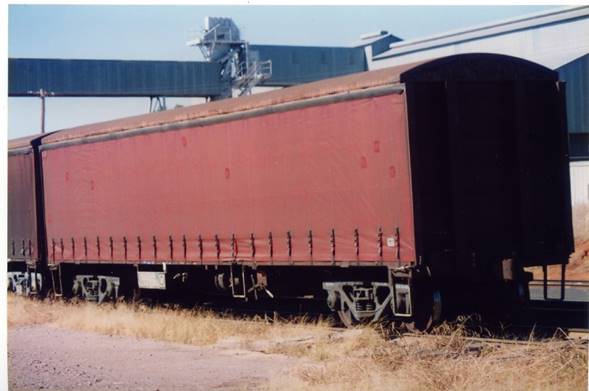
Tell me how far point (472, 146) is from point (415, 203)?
1423mm

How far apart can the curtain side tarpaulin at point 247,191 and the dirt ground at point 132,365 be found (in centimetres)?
232

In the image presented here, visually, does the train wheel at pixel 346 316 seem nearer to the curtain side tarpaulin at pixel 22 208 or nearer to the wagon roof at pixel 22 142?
the curtain side tarpaulin at pixel 22 208

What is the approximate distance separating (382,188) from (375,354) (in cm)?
293

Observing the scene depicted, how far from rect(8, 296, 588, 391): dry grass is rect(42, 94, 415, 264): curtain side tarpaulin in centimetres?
118

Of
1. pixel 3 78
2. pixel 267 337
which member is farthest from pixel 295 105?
pixel 3 78

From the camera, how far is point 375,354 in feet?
36.0

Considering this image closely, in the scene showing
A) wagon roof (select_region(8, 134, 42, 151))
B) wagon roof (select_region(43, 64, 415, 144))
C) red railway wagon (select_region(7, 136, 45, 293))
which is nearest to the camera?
wagon roof (select_region(43, 64, 415, 144))

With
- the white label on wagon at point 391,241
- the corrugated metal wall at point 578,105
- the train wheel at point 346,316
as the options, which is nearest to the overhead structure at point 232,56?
the corrugated metal wall at point 578,105

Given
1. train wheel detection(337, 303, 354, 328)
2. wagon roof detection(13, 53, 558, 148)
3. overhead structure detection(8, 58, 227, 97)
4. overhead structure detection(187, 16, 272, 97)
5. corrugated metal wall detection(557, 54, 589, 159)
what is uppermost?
overhead structure detection(187, 16, 272, 97)

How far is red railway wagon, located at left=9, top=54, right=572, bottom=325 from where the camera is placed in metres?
13.0

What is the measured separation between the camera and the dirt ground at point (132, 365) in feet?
34.8

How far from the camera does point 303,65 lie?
147ft

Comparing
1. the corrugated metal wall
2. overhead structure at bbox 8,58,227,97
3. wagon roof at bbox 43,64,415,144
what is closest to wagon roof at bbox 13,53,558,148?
wagon roof at bbox 43,64,415,144

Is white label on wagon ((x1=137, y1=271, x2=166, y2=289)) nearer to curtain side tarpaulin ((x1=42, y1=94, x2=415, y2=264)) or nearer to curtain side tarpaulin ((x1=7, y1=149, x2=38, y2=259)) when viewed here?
curtain side tarpaulin ((x1=42, y1=94, x2=415, y2=264))
